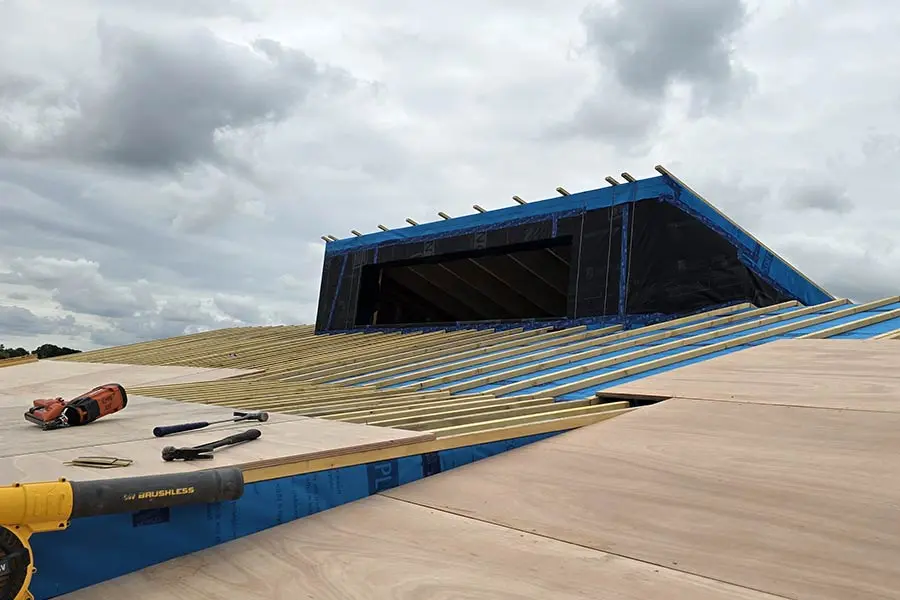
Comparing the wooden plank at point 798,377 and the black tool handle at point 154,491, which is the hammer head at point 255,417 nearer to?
the black tool handle at point 154,491

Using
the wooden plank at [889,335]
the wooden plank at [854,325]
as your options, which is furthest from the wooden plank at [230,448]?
the wooden plank at [889,335]

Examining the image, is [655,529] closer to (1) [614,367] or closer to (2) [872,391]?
(2) [872,391]

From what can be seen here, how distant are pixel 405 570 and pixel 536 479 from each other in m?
0.87

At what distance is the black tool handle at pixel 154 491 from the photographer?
6.12ft

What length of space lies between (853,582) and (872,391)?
2.18 m

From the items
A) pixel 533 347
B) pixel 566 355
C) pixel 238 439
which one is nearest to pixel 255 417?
pixel 238 439

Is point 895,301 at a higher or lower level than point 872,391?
higher

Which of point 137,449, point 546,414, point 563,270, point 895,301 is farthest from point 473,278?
point 137,449

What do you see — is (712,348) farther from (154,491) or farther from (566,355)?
(154,491)

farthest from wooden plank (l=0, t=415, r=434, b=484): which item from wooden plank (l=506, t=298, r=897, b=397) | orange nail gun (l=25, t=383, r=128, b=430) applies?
wooden plank (l=506, t=298, r=897, b=397)

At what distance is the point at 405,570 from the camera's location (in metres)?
1.99

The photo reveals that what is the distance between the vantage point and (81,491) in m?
1.86

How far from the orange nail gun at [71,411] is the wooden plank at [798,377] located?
3.11 meters

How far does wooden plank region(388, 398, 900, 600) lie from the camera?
188cm
